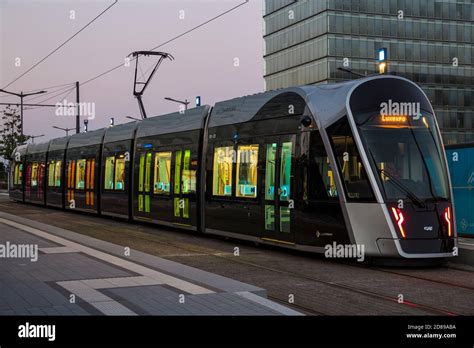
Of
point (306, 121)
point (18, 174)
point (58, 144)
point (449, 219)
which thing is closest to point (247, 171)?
point (306, 121)

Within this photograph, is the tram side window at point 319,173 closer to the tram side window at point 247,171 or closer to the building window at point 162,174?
the tram side window at point 247,171

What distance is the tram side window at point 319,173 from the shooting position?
12.6m

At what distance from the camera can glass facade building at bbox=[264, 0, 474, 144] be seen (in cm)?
9075

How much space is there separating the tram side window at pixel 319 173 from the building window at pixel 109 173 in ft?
42.1

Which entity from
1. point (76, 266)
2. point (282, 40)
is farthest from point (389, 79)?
point (282, 40)

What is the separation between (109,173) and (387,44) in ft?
250

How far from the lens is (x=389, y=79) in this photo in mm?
12773

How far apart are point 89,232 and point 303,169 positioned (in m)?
8.82

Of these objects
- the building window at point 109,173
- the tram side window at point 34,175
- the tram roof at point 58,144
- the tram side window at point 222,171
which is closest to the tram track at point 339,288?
the tram side window at point 222,171

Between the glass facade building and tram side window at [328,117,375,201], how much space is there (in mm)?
77085

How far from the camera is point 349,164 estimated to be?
12211mm

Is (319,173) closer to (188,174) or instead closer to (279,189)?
(279,189)
